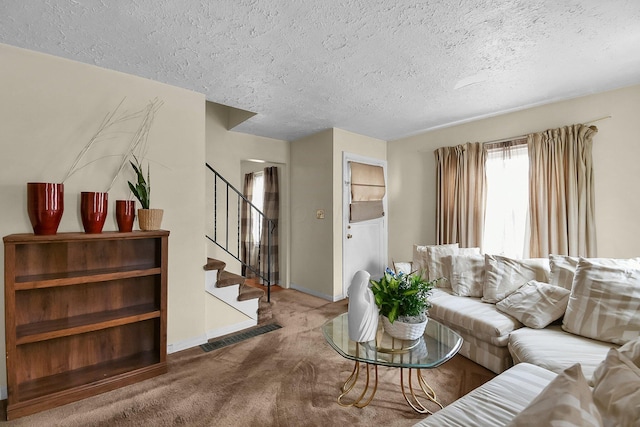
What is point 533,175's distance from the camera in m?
3.12

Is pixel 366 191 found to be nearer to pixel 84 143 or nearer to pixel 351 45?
pixel 351 45

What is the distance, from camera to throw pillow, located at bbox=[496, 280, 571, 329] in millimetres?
2184

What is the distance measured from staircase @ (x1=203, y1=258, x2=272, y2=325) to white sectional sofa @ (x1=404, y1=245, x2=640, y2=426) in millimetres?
1815

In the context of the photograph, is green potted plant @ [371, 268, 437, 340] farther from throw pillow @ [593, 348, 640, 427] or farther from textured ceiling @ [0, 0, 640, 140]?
textured ceiling @ [0, 0, 640, 140]

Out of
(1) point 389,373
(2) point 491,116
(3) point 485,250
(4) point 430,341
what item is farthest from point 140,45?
(3) point 485,250

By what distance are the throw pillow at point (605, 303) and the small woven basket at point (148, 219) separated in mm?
3177

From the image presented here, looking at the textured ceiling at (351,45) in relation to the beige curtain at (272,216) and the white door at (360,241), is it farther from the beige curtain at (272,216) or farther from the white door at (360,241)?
the beige curtain at (272,216)

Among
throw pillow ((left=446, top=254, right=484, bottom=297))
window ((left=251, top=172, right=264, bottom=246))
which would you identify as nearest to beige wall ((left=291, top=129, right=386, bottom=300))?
window ((left=251, top=172, right=264, bottom=246))

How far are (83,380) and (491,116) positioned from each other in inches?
180

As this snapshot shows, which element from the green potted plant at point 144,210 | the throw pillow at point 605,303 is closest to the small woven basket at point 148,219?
the green potted plant at point 144,210

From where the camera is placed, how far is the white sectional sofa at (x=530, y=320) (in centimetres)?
134

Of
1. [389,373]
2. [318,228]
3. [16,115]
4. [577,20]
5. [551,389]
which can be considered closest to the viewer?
[551,389]

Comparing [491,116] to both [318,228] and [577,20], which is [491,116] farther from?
[318,228]

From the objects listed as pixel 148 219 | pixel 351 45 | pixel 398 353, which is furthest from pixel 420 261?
pixel 148 219
